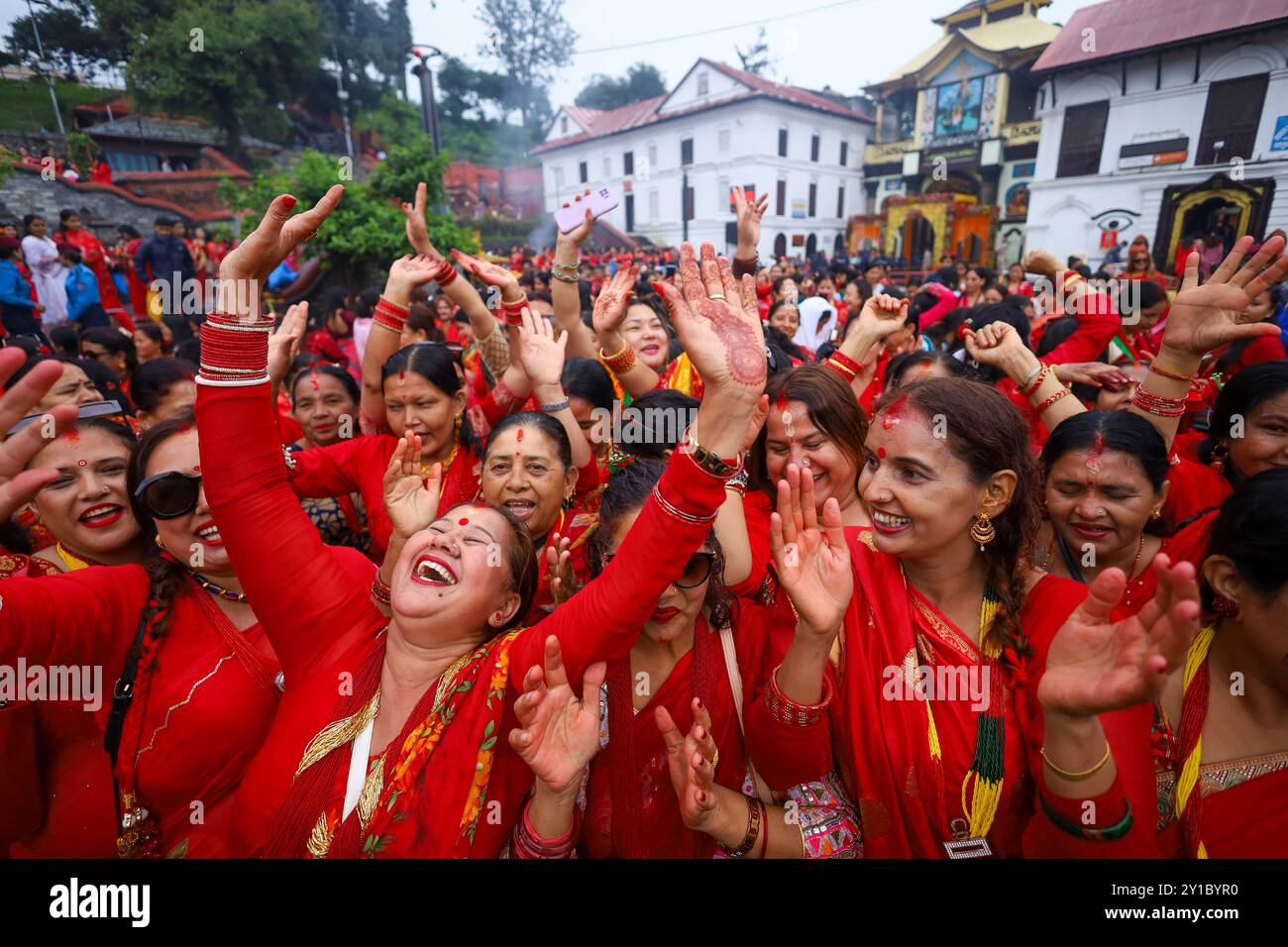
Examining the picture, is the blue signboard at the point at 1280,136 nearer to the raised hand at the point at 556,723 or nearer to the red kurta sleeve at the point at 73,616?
the raised hand at the point at 556,723

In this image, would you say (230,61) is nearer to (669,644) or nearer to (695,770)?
(669,644)

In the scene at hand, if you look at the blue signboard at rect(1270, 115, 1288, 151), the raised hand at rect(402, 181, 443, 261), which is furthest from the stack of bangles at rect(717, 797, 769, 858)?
the blue signboard at rect(1270, 115, 1288, 151)

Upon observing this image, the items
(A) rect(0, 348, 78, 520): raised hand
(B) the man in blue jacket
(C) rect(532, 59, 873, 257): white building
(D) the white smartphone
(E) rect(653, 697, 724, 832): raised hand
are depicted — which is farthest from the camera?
(C) rect(532, 59, 873, 257): white building

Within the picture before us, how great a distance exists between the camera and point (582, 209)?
403cm

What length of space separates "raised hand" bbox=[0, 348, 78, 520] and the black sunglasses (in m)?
0.44

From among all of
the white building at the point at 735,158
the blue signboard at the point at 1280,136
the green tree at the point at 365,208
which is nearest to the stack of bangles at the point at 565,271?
the green tree at the point at 365,208

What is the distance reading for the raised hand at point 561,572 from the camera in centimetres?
201

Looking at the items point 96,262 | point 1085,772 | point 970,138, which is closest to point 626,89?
point 970,138

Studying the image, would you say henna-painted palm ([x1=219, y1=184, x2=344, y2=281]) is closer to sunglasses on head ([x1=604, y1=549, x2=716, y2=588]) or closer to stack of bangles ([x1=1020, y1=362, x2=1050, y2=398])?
sunglasses on head ([x1=604, y1=549, x2=716, y2=588])

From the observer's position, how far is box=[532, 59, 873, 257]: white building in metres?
31.8

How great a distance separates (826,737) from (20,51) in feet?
25.5

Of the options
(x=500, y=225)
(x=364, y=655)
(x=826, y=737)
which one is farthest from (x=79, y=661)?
(x=500, y=225)

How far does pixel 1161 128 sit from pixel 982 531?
24008 millimetres

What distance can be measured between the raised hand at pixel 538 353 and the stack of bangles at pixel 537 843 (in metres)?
1.92
